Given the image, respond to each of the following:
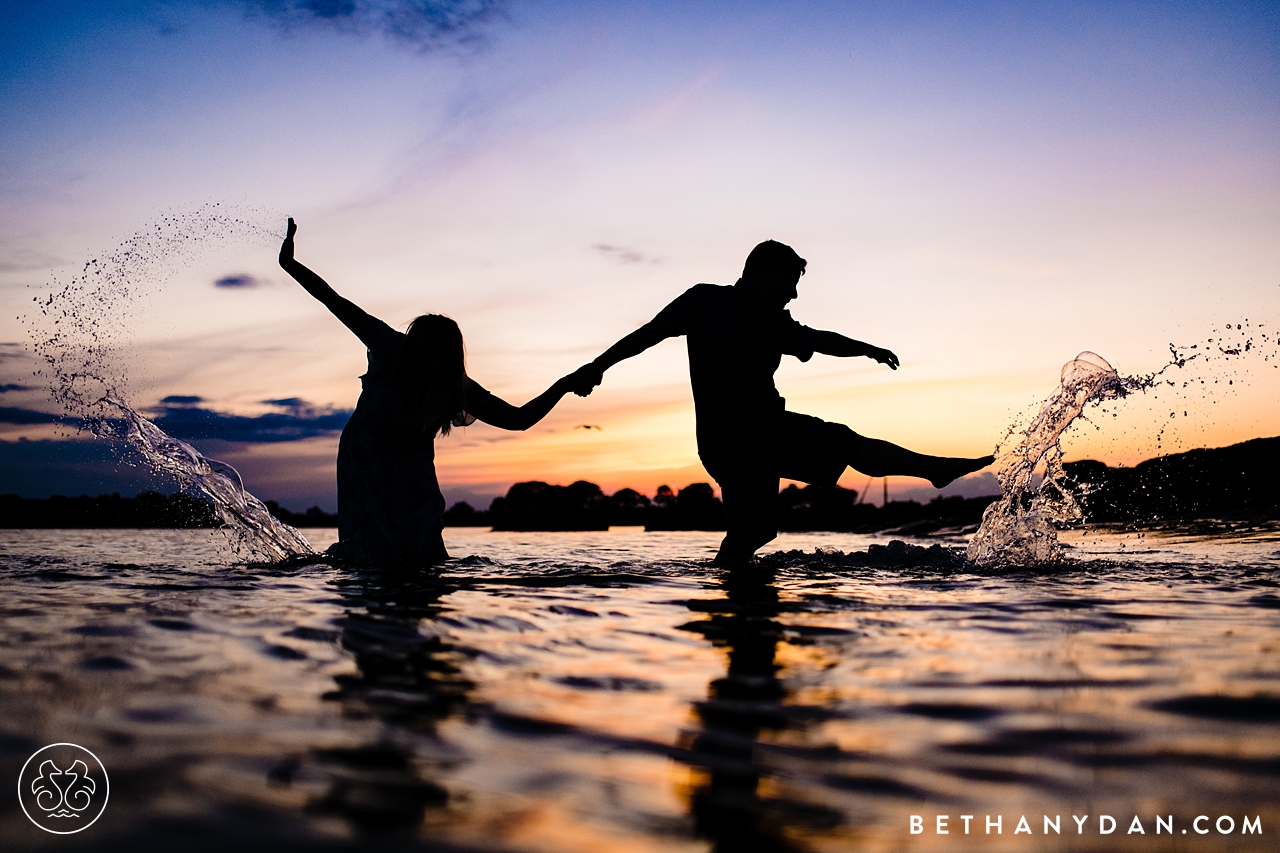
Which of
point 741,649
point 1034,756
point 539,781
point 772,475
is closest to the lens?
point 539,781

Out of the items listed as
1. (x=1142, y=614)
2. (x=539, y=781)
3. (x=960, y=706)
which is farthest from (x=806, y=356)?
(x=539, y=781)

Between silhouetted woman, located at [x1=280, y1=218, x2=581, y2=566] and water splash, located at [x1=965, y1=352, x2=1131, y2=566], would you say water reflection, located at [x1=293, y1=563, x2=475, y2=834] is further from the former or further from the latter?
water splash, located at [x1=965, y1=352, x2=1131, y2=566]

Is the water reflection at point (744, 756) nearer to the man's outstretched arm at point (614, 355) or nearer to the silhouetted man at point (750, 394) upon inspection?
the silhouetted man at point (750, 394)

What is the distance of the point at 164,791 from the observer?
1407 mm

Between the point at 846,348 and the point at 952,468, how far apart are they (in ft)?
4.26

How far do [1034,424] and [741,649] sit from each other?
599 centimetres

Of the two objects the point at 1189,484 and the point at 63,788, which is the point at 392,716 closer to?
the point at 63,788

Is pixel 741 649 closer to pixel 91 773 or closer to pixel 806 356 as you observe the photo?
pixel 91 773

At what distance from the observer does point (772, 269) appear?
6387mm

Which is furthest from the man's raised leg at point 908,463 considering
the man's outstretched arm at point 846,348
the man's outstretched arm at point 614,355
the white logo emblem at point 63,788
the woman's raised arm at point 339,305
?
the white logo emblem at point 63,788

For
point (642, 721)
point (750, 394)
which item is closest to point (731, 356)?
point (750, 394)

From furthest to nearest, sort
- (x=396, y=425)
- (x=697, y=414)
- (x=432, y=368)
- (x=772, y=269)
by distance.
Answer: (x=697, y=414), (x=772, y=269), (x=396, y=425), (x=432, y=368)

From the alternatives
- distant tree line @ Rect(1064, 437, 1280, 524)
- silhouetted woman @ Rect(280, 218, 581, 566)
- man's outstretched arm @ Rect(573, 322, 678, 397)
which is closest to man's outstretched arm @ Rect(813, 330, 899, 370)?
man's outstretched arm @ Rect(573, 322, 678, 397)

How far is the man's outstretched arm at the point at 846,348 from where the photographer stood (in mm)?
6961
